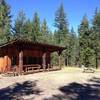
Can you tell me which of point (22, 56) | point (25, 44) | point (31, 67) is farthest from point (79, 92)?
point (31, 67)

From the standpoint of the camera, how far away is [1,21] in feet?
193

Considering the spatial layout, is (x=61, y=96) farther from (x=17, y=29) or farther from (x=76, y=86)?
(x=17, y=29)

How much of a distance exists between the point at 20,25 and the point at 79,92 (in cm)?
5411

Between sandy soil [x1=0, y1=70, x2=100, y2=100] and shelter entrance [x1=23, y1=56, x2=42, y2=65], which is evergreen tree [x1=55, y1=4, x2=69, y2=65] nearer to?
shelter entrance [x1=23, y1=56, x2=42, y2=65]

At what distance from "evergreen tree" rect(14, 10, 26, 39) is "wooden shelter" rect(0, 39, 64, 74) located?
33141 mm

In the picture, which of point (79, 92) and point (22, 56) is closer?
point (79, 92)

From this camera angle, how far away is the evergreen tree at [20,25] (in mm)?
70387

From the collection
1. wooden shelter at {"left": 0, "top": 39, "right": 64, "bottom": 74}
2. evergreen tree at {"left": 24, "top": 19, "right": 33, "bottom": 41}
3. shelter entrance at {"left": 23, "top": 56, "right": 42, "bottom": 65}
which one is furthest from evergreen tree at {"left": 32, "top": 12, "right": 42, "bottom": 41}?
wooden shelter at {"left": 0, "top": 39, "right": 64, "bottom": 74}

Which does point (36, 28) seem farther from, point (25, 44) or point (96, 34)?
point (25, 44)

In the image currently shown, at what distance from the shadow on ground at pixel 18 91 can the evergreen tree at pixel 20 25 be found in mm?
48678

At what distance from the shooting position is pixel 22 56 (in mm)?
31750

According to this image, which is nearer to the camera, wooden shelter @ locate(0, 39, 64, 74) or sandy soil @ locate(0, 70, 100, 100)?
sandy soil @ locate(0, 70, 100, 100)

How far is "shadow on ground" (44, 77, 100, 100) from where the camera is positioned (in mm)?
17934

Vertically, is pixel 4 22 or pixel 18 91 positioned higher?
pixel 4 22
